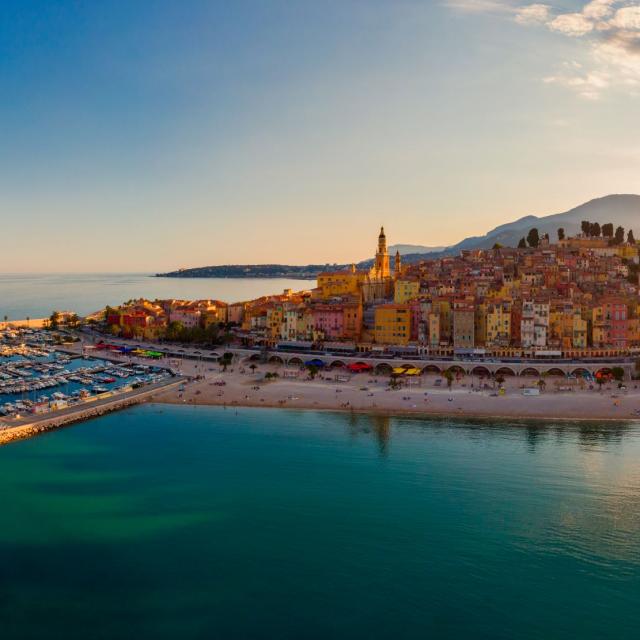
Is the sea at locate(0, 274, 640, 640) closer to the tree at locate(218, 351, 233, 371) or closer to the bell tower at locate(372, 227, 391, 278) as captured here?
the tree at locate(218, 351, 233, 371)

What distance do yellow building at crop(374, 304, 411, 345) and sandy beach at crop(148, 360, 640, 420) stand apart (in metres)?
7.93

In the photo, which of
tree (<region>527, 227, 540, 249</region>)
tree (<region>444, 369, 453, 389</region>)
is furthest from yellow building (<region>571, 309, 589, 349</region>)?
tree (<region>527, 227, 540, 249</region>)

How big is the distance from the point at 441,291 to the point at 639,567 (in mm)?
42838

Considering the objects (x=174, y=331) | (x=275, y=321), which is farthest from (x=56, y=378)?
(x=275, y=321)

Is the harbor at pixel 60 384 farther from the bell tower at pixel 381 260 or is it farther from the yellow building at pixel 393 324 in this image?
the bell tower at pixel 381 260

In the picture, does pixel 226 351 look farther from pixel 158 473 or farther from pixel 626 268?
pixel 626 268

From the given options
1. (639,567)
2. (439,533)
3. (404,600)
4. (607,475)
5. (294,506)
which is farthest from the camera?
(607,475)

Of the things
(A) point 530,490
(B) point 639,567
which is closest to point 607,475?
(A) point 530,490

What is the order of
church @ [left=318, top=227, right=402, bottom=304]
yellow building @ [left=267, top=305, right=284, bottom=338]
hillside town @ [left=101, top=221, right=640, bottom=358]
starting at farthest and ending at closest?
church @ [left=318, top=227, right=402, bottom=304] < yellow building @ [left=267, top=305, right=284, bottom=338] < hillside town @ [left=101, top=221, right=640, bottom=358]

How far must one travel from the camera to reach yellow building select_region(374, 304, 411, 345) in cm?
5472

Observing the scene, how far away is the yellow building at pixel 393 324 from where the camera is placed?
54719mm

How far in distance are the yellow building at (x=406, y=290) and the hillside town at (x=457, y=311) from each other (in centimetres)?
10

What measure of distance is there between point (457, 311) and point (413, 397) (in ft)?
46.2

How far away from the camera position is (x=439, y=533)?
2158cm
